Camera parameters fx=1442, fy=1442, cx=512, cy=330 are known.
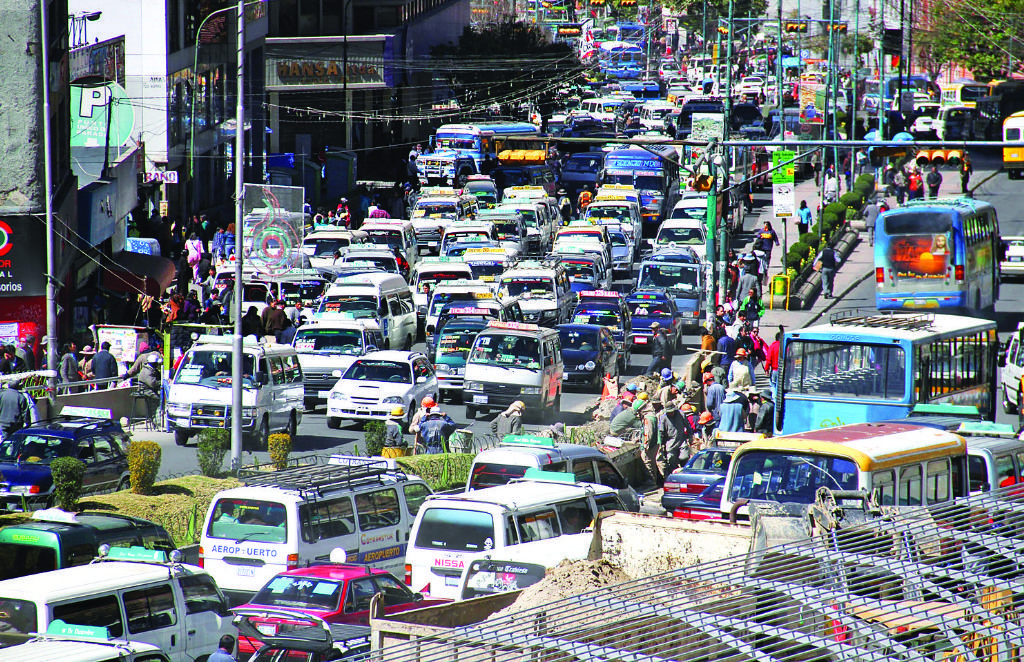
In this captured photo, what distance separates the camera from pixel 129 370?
2891cm

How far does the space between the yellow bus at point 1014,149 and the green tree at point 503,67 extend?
90.8 feet

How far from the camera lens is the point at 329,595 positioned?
14031 mm

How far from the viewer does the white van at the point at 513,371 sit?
2855cm

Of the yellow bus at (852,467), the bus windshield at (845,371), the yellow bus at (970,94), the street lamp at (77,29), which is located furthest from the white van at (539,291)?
the yellow bus at (970,94)

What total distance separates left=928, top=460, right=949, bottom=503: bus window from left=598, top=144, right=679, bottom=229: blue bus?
3836 cm

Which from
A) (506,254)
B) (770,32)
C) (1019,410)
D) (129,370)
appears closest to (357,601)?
(129,370)

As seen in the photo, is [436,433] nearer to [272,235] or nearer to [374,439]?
[374,439]

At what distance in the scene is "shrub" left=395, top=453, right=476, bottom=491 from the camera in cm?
2167

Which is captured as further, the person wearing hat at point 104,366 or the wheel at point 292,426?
the person wearing hat at point 104,366

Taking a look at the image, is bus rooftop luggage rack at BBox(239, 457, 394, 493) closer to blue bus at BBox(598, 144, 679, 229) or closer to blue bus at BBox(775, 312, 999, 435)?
blue bus at BBox(775, 312, 999, 435)

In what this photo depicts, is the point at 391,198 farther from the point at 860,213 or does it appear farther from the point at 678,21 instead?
the point at 678,21

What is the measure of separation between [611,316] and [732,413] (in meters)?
12.0

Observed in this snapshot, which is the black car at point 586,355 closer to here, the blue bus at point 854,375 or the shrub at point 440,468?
the blue bus at point 854,375

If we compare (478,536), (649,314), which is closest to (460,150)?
(649,314)
